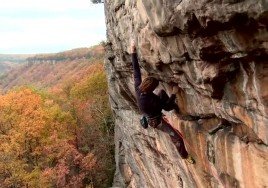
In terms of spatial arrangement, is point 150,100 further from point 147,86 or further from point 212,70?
point 212,70

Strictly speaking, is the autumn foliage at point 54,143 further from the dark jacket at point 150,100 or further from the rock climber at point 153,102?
the dark jacket at point 150,100

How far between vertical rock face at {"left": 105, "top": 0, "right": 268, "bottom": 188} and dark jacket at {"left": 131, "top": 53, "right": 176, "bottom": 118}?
27 cm

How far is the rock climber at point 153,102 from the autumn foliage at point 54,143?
2176 cm

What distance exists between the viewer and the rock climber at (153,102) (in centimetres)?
1022

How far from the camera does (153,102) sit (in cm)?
1052

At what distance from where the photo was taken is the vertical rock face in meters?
6.47

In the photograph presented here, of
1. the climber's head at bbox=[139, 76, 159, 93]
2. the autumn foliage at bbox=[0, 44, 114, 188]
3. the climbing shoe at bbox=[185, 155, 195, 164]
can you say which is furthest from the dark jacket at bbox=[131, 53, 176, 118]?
the autumn foliage at bbox=[0, 44, 114, 188]

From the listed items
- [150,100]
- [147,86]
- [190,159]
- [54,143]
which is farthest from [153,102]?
[54,143]

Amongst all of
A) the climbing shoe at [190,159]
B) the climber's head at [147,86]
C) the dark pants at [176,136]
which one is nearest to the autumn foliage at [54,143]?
the climbing shoe at [190,159]

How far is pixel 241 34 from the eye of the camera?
6.49 m

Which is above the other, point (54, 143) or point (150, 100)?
point (150, 100)

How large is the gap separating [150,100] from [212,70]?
2864 millimetres

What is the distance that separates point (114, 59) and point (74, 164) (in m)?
21.6

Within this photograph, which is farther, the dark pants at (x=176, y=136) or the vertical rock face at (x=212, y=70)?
the dark pants at (x=176, y=136)
